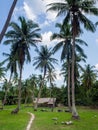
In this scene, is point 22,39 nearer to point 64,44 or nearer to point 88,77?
point 64,44

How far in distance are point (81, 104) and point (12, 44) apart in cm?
3069

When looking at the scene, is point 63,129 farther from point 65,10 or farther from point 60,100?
point 60,100

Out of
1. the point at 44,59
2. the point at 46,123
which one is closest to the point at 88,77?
the point at 44,59

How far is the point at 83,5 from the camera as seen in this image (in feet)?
93.8

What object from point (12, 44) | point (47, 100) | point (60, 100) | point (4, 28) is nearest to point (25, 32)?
point (12, 44)

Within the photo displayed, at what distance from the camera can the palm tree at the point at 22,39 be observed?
36719mm

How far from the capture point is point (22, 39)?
37.1 metres

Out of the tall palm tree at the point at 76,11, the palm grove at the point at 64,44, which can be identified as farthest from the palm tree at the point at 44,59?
the tall palm tree at the point at 76,11

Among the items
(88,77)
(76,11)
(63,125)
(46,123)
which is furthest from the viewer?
(88,77)

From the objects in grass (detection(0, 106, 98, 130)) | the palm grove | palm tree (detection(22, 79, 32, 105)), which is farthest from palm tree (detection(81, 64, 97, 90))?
grass (detection(0, 106, 98, 130))

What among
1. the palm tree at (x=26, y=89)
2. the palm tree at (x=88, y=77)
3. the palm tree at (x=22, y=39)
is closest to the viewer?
the palm tree at (x=22, y=39)

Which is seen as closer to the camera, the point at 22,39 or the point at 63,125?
the point at 63,125

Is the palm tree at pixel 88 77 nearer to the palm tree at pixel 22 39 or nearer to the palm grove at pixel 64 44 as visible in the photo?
the palm grove at pixel 64 44

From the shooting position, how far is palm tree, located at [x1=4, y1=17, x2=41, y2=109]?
36.7 m
